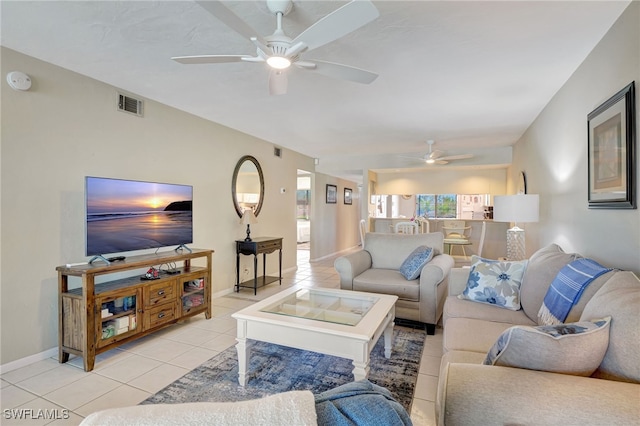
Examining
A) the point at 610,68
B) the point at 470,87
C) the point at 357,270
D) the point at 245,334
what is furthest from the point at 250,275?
the point at 610,68

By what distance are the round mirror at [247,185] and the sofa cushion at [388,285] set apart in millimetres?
2211

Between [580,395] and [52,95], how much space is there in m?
3.70

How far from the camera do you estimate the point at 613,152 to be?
1.97 m

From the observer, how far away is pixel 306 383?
220cm

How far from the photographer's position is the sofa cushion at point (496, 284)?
2.37 meters

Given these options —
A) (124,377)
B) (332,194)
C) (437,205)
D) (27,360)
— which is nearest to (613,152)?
(124,377)

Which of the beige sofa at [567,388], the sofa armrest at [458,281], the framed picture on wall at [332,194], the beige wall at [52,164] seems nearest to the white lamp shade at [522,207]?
the sofa armrest at [458,281]

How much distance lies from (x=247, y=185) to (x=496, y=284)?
363 cm

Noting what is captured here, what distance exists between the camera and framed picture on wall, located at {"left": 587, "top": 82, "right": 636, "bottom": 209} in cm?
177

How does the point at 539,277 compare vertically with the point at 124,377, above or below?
above

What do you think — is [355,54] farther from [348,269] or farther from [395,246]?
[395,246]

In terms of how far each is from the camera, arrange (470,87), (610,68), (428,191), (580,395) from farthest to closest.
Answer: (428,191)
(470,87)
(610,68)
(580,395)

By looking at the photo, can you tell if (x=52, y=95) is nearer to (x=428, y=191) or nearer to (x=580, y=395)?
(x=580, y=395)

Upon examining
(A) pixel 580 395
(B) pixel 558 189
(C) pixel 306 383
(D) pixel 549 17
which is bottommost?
(C) pixel 306 383
